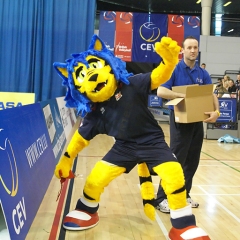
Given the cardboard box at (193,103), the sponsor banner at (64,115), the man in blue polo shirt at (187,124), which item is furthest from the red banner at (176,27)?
the cardboard box at (193,103)

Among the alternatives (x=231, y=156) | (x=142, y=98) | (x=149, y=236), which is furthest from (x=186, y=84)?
(x=231, y=156)

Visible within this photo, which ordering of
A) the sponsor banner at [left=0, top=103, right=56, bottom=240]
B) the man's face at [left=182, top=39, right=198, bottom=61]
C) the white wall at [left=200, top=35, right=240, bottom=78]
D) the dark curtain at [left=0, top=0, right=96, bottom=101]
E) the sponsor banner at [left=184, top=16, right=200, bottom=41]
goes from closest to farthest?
the sponsor banner at [left=0, top=103, right=56, bottom=240] → the man's face at [left=182, top=39, right=198, bottom=61] → the dark curtain at [left=0, top=0, right=96, bottom=101] → the sponsor banner at [left=184, top=16, right=200, bottom=41] → the white wall at [left=200, top=35, right=240, bottom=78]

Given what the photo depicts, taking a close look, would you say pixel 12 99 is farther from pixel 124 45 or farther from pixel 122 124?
pixel 124 45

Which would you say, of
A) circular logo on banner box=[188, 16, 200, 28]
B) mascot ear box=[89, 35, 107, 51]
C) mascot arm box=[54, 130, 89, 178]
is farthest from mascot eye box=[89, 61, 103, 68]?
circular logo on banner box=[188, 16, 200, 28]

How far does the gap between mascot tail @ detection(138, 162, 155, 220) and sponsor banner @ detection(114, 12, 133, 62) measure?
1023 centimetres

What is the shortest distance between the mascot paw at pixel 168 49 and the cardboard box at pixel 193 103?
0.50 metres

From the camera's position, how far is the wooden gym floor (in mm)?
2896

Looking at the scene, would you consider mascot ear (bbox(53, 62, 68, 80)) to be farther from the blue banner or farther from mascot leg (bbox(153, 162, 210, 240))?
the blue banner

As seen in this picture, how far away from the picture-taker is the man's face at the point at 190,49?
3.24 meters

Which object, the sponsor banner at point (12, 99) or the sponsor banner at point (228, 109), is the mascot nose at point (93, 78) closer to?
the sponsor banner at point (12, 99)

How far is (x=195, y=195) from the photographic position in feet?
13.5

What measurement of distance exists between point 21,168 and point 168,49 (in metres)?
1.44

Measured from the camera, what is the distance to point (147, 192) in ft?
9.91

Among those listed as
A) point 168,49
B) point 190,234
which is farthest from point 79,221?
point 168,49
